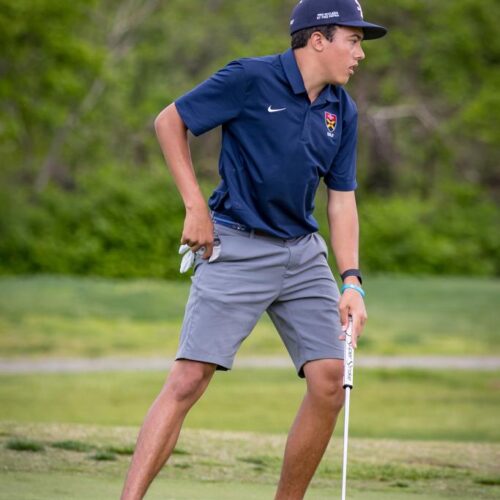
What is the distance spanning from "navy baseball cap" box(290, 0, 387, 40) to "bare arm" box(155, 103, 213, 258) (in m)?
0.62

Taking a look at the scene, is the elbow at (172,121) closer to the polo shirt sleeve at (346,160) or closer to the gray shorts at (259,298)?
the gray shorts at (259,298)

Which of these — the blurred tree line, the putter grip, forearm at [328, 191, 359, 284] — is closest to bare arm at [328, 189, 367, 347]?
forearm at [328, 191, 359, 284]

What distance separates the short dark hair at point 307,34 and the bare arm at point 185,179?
0.56 m

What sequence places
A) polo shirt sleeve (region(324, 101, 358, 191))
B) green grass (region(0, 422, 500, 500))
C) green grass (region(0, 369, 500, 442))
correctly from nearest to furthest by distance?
polo shirt sleeve (region(324, 101, 358, 191)) < green grass (region(0, 422, 500, 500)) < green grass (region(0, 369, 500, 442))

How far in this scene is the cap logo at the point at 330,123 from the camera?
4801mm

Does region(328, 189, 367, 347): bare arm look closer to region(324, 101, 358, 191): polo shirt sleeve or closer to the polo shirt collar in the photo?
region(324, 101, 358, 191): polo shirt sleeve

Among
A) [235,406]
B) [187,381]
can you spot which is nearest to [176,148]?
[187,381]

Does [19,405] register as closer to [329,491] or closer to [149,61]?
[329,491]

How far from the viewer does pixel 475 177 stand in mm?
32469

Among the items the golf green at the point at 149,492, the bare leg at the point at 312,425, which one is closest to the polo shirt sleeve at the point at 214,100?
the bare leg at the point at 312,425

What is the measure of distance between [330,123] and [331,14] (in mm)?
407

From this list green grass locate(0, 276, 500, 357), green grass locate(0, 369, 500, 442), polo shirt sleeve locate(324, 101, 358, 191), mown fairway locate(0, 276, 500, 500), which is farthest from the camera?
green grass locate(0, 276, 500, 357)

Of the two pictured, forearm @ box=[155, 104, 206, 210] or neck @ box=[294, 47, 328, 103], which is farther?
neck @ box=[294, 47, 328, 103]

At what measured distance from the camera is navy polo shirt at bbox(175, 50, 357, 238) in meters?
4.67
